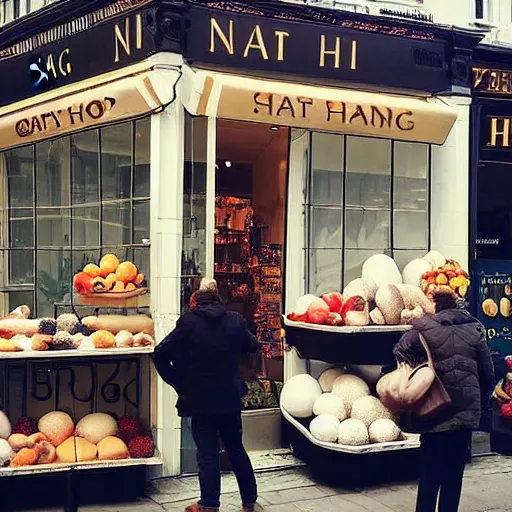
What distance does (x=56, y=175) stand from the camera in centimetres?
843

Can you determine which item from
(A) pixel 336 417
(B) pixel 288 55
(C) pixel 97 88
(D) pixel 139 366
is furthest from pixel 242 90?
(A) pixel 336 417

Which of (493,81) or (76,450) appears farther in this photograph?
(493,81)

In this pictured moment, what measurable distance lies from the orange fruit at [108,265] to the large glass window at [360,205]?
1.87 metres

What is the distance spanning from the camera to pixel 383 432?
675 cm

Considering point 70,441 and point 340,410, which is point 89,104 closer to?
point 70,441

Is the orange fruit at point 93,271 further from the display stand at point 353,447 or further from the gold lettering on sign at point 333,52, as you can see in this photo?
the gold lettering on sign at point 333,52

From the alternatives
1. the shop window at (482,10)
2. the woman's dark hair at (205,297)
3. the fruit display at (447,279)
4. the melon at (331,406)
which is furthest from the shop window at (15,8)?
the melon at (331,406)

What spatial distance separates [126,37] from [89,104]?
0.67 metres

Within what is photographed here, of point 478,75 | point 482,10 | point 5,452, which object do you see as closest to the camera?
point 5,452

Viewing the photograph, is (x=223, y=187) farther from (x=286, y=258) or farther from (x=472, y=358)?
(x=472, y=358)

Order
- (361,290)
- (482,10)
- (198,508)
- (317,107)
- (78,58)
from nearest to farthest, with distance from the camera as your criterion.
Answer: (198,508)
(317,107)
(361,290)
(78,58)
(482,10)

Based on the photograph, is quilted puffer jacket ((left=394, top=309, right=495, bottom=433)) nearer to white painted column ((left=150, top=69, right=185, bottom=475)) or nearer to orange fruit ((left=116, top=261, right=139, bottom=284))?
white painted column ((left=150, top=69, right=185, bottom=475))

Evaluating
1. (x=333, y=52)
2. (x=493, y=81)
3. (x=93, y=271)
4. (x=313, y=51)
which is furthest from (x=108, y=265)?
(x=493, y=81)

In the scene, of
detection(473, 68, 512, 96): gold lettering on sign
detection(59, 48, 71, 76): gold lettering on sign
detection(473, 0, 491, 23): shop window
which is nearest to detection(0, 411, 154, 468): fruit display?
detection(59, 48, 71, 76): gold lettering on sign
